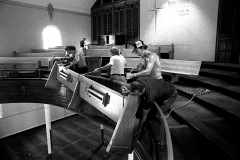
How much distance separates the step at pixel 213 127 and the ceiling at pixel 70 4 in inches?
377

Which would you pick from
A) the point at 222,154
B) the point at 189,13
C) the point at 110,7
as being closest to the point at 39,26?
the point at 110,7

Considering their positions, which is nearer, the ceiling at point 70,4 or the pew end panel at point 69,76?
the pew end panel at point 69,76

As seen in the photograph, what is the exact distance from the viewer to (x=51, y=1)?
10.4m

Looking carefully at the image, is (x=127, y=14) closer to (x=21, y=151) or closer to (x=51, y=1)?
(x=51, y=1)

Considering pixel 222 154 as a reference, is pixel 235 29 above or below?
above

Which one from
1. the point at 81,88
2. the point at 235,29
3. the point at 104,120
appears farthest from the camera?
the point at 235,29

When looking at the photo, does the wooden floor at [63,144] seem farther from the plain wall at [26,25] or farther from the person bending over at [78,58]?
the plain wall at [26,25]

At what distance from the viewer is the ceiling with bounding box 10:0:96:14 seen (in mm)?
9844

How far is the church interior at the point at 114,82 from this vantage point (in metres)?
2.33

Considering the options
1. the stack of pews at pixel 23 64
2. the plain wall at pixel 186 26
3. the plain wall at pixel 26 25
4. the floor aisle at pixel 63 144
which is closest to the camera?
the stack of pews at pixel 23 64

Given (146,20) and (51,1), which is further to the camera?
(51,1)

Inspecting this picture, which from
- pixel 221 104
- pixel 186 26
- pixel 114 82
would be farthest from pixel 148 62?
pixel 186 26

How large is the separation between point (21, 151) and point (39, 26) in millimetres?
6300

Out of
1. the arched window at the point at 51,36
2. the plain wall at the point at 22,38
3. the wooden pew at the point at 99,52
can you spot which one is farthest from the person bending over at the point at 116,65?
the arched window at the point at 51,36
